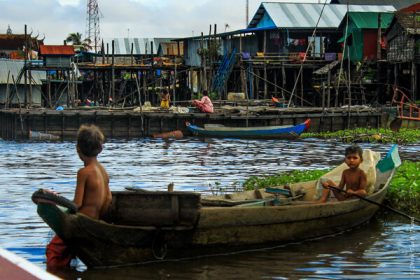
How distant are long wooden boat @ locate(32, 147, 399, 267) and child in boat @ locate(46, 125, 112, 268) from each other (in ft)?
0.44

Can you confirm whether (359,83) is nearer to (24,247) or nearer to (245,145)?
(245,145)

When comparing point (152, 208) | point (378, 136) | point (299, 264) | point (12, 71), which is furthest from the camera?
point (12, 71)

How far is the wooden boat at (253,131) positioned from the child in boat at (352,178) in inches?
912

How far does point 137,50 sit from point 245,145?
37.3 meters

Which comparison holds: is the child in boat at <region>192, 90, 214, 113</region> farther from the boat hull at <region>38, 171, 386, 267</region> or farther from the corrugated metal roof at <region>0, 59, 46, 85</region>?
the boat hull at <region>38, 171, 386, 267</region>

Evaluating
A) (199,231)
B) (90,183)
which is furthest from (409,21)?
(90,183)

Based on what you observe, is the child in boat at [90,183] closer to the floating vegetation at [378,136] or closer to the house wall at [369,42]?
the floating vegetation at [378,136]

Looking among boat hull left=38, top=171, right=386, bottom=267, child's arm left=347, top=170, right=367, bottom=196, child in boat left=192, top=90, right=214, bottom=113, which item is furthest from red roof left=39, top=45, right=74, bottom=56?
boat hull left=38, top=171, right=386, bottom=267

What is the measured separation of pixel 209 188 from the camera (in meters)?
15.8

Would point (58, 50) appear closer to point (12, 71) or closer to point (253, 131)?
point (12, 71)

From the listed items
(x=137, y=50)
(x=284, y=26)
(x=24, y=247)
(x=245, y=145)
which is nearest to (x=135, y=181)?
(x=24, y=247)

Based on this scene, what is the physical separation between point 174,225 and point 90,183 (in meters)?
1.07

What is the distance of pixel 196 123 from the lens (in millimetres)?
35281

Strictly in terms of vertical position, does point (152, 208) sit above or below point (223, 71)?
below
